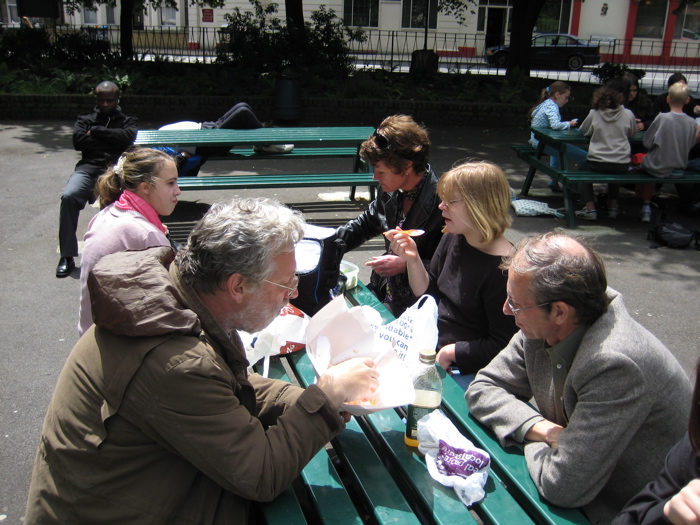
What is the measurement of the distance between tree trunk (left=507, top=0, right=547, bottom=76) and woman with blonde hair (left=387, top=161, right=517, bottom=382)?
1204cm

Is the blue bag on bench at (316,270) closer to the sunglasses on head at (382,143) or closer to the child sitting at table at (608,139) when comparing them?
the sunglasses on head at (382,143)

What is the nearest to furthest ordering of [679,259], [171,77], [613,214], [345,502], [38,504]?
[38,504] < [345,502] < [679,259] < [613,214] < [171,77]

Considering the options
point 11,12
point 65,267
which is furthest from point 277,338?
point 11,12

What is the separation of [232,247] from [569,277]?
96 centimetres

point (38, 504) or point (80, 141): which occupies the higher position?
point (80, 141)

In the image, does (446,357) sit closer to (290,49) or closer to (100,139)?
(100,139)

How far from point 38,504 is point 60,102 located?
11.3m

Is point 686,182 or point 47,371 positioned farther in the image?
point 686,182

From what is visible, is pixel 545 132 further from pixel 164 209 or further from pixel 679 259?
pixel 164 209

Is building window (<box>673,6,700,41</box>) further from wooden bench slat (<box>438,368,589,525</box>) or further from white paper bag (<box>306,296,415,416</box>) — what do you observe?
white paper bag (<box>306,296,415,416</box>)

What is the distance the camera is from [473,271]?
2740 mm

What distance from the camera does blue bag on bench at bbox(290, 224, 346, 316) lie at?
2990 millimetres

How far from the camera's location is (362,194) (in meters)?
7.62

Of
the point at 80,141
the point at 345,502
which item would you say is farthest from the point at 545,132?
the point at 345,502
